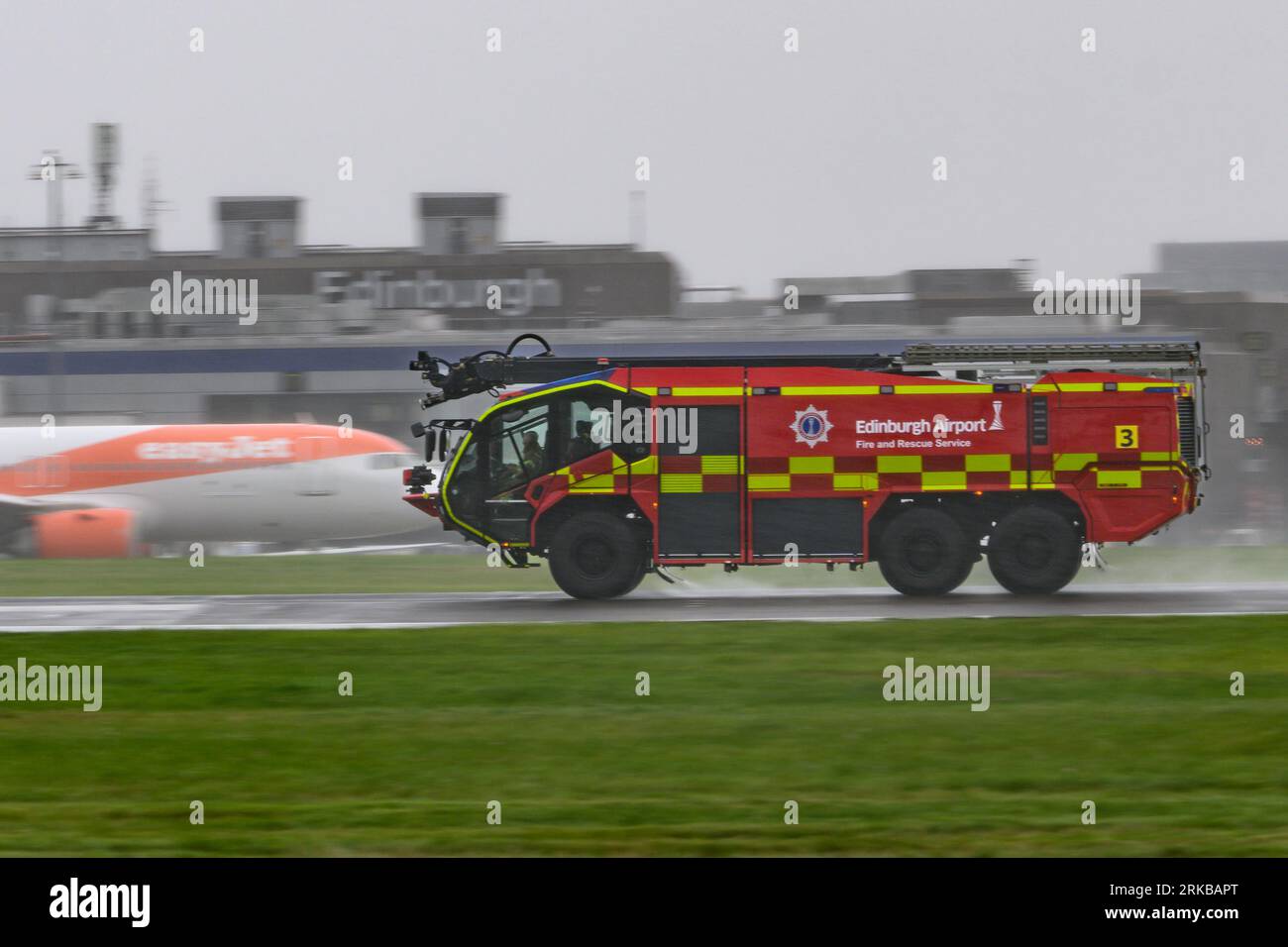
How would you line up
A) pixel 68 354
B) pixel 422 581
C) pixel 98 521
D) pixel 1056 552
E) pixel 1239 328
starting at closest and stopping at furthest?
pixel 1056 552
pixel 422 581
pixel 98 521
pixel 68 354
pixel 1239 328

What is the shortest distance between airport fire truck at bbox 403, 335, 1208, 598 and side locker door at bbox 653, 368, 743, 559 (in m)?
0.02

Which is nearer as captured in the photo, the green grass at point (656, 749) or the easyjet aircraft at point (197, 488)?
the green grass at point (656, 749)

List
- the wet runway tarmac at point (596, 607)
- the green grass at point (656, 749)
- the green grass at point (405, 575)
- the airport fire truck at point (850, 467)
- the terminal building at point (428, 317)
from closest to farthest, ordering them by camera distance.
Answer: the green grass at point (656, 749)
the wet runway tarmac at point (596, 607)
the airport fire truck at point (850, 467)
the green grass at point (405, 575)
the terminal building at point (428, 317)

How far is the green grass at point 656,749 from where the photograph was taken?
7.63 m

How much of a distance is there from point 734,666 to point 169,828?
5933 mm

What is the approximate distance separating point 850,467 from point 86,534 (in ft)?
66.2

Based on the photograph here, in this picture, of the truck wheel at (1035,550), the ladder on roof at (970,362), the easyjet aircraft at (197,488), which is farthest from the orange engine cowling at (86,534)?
the truck wheel at (1035,550)

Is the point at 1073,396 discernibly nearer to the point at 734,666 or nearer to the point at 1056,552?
the point at 1056,552

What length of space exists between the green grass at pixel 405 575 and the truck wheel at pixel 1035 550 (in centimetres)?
376

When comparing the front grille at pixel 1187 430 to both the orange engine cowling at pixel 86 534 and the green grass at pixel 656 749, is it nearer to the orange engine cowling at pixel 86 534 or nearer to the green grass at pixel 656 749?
the green grass at pixel 656 749

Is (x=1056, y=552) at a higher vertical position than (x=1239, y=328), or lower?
lower

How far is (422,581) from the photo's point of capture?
24922 mm

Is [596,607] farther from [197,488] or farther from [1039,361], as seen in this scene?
[197,488]
